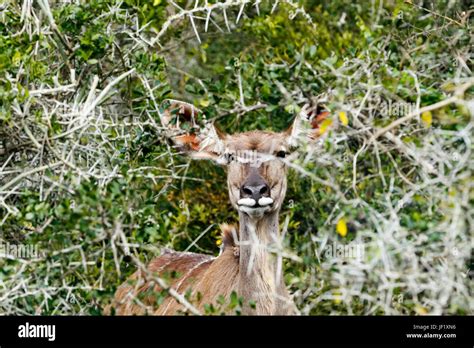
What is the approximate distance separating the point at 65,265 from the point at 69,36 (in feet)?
6.45

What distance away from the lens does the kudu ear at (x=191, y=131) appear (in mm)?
6922

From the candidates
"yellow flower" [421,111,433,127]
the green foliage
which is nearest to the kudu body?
the green foliage

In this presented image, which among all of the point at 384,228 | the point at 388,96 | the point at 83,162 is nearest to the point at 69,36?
the point at 83,162

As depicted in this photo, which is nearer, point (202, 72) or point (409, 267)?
point (409, 267)

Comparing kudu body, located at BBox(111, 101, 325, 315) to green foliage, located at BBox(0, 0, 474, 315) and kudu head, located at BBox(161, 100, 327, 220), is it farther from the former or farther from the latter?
green foliage, located at BBox(0, 0, 474, 315)

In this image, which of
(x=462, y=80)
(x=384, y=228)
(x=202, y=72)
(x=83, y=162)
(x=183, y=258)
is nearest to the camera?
(x=384, y=228)

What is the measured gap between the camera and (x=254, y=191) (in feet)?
22.3

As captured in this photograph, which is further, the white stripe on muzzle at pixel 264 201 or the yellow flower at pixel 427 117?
the white stripe on muzzle at pixel 264 201

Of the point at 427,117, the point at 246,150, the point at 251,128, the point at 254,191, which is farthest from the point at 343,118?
the point at 251,128

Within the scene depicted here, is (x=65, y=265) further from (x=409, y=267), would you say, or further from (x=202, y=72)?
(x=202, y=72)

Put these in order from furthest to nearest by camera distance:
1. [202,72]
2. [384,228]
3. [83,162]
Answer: [202,72] → [83,162] → [384,228]

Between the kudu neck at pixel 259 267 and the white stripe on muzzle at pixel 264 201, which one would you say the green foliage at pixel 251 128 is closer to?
the kudu neck at pixel 259 267

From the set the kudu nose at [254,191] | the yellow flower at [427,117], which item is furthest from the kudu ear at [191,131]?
the yellow flower at [427,117]
